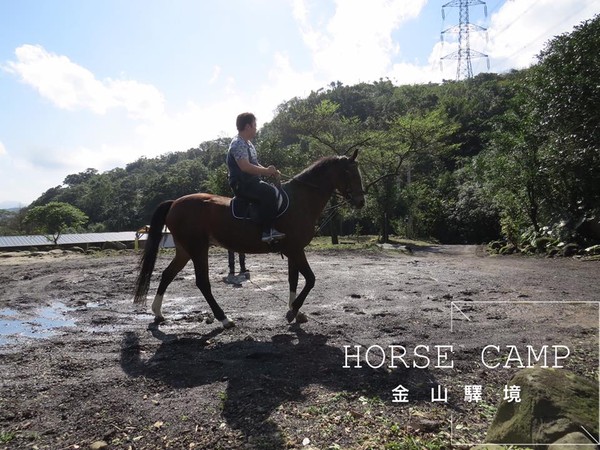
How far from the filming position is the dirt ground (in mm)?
3012

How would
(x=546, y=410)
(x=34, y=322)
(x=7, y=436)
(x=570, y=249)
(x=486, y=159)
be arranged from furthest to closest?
(x=486, y=159) → (x=570, y=249) → (x=34, y=322) → (x=7, y=436) → (x=546, y=410)

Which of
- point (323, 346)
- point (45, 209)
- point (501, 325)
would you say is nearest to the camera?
point (323, 346)

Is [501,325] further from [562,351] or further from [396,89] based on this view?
[396,89]

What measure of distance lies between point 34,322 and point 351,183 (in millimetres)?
5108

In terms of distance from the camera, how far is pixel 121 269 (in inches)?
485

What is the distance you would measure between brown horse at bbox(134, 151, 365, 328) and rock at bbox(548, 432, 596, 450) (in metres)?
3.88

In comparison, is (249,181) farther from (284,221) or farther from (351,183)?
(351,183)

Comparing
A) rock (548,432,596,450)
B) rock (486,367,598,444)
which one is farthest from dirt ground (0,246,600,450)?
rock (548,432,596,450)

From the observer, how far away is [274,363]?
435 centimetres

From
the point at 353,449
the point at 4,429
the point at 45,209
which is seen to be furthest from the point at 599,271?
the point at 45,209

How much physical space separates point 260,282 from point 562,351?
6.33 meters

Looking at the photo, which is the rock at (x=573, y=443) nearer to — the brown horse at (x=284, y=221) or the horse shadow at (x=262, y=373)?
the horse shadow at (x=262, y=373)

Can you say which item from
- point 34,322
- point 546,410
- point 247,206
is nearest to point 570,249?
point 247,206

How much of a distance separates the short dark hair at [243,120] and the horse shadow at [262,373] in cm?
284
